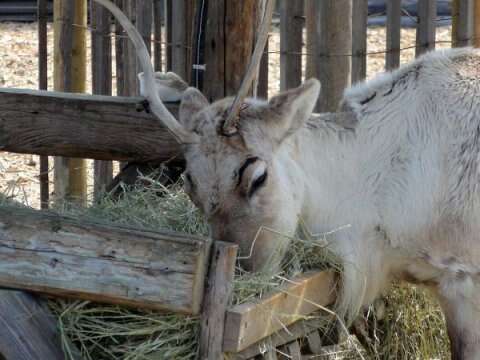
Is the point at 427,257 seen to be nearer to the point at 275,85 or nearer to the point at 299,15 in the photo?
the point at 299,15

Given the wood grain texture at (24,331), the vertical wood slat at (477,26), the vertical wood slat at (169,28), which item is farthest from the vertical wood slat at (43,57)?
Answer: the wood grain texture at (24,331)

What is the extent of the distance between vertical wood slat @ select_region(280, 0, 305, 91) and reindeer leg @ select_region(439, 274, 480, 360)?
91.0 inches

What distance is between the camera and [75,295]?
10.6 ft

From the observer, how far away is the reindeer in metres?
3.81

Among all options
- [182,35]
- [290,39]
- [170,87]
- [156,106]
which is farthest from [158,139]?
[290,39]

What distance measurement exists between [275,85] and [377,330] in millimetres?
5110

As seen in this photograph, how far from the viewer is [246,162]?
3.80 metres

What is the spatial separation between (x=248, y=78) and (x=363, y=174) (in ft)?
2.55

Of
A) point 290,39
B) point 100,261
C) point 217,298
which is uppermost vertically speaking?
point 290,39

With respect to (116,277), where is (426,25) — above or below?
above

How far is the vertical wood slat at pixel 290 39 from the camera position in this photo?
6.05 m

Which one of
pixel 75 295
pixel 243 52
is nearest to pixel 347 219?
pixel 243 52

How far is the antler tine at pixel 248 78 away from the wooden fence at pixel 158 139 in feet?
2.20

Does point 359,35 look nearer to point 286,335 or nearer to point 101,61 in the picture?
point 101,61
